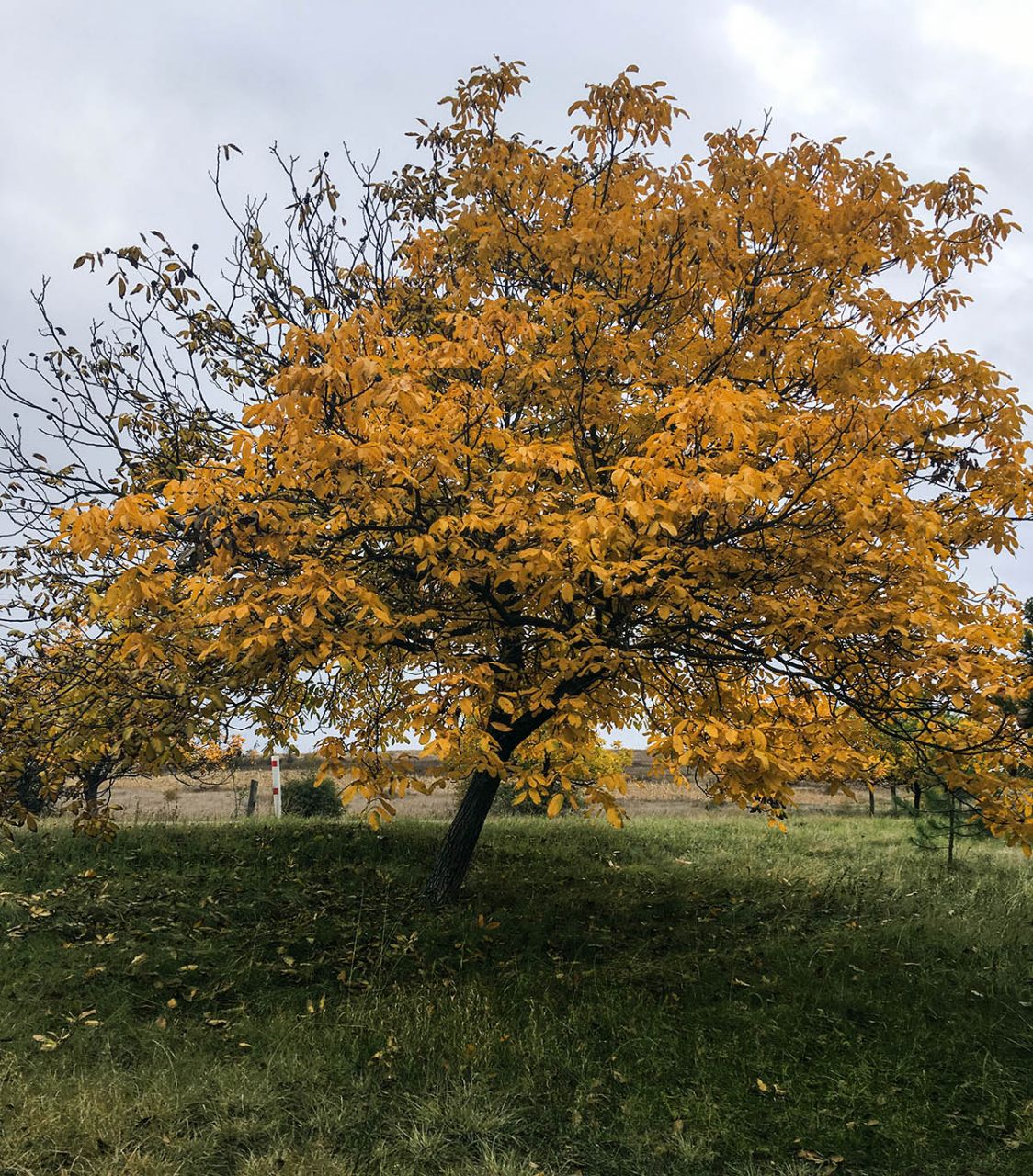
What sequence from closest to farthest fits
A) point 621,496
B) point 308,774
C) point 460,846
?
point 621,496, point 460,846, point 308,774

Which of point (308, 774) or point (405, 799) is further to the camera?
point (405, 799)

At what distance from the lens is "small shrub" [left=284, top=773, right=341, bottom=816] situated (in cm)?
1792

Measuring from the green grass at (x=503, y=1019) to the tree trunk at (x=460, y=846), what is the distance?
14.0 inches

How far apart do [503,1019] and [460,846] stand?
303cm

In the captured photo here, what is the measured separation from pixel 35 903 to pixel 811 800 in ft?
72.0

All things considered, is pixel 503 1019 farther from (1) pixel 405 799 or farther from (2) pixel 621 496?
(1) pixel 405 799

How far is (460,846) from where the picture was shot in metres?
9.46

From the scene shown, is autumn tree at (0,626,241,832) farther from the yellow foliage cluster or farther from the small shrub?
the small shrub

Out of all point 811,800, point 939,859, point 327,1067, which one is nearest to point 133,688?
point 327,1067

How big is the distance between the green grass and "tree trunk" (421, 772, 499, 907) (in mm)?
355

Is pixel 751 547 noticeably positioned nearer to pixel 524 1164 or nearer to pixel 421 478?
pixel 421 478

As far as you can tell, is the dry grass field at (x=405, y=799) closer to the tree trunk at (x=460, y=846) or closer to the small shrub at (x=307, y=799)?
the small shrub at (x=307, y=799)

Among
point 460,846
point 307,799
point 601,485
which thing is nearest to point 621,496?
point 601,485

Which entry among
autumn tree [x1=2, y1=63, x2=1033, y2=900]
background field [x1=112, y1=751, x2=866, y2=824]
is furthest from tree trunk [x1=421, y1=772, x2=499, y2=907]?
background field [x1=112, y1=751, x2=866, y2=824]
